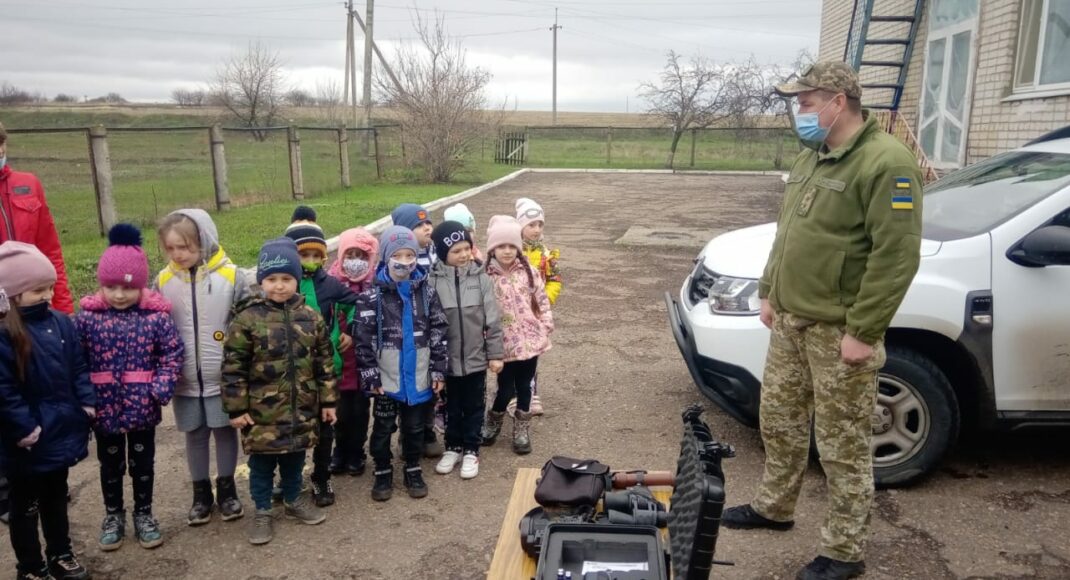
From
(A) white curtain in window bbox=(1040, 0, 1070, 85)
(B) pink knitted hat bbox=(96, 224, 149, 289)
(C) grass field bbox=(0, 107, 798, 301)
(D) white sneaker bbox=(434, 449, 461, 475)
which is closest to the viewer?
(B) pink knitted hat bbox=(96, 224, 149, 289)

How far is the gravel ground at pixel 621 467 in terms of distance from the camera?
3.45m

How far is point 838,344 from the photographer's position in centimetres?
311

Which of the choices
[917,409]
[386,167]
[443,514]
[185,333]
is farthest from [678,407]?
[386,167]

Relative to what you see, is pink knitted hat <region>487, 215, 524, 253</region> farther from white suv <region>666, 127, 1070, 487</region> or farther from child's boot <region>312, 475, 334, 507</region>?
child's boot <region>312, 475, 334, 507</region>

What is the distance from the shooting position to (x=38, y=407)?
314cm

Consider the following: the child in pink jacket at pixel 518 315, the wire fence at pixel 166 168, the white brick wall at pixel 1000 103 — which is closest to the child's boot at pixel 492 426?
the child in pink jacket at pixel 518 315

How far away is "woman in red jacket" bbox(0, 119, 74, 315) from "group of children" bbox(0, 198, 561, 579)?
1.02 m

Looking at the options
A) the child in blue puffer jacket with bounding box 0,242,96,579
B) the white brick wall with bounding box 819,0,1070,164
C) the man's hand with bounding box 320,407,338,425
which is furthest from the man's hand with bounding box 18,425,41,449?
the white brick wall with bounding box 819,0,1070,164

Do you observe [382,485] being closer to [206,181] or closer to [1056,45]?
[1056,45]

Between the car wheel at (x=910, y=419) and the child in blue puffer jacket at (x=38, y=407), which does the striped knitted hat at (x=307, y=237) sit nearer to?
the child in blue puffer jacket at (x=38, y=407)

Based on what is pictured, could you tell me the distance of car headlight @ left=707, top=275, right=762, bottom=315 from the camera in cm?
424

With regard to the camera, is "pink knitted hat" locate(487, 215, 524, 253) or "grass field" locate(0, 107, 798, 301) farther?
"grass field" locate(0, 107, 798, 301)

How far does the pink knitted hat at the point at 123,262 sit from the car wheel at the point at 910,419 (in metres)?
3.54

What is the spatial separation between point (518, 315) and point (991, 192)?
106 inches
